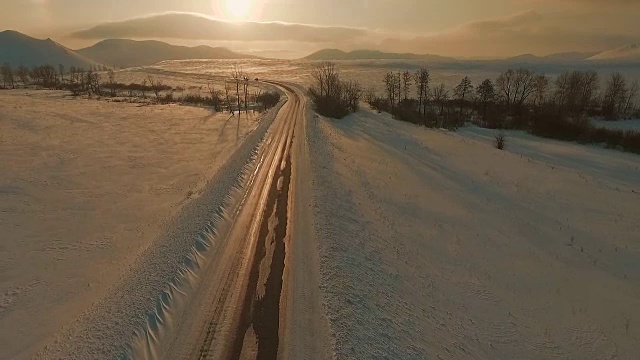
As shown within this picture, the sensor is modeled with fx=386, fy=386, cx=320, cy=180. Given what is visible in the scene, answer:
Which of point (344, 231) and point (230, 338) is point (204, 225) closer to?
point (344, 231)

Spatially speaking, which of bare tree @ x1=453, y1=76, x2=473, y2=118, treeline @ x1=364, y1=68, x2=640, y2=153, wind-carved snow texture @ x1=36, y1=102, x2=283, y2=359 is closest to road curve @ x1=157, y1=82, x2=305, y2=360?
wind-carved snow texture @ x1=36, y1=102, x2=283, y2=359

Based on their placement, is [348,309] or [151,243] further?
[151,243]

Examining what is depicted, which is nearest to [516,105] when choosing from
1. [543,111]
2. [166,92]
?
[543,111]

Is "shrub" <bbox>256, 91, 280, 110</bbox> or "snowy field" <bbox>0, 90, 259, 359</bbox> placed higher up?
"shrub" <bbox>256, 91, 280, 110</bbox>

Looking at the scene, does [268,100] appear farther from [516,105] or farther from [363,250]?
[363,250]

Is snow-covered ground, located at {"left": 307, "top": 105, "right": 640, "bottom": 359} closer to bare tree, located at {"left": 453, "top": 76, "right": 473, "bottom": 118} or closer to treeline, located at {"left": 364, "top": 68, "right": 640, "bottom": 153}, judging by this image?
treeline, located at {"left": 364, "top": 68, "right": 640, "bottom": 153}

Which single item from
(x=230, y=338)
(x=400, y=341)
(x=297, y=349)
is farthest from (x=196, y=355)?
(x=400, y=341)

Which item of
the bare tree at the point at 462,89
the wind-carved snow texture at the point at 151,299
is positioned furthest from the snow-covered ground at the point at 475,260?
the bare tree at the point at 462,89
